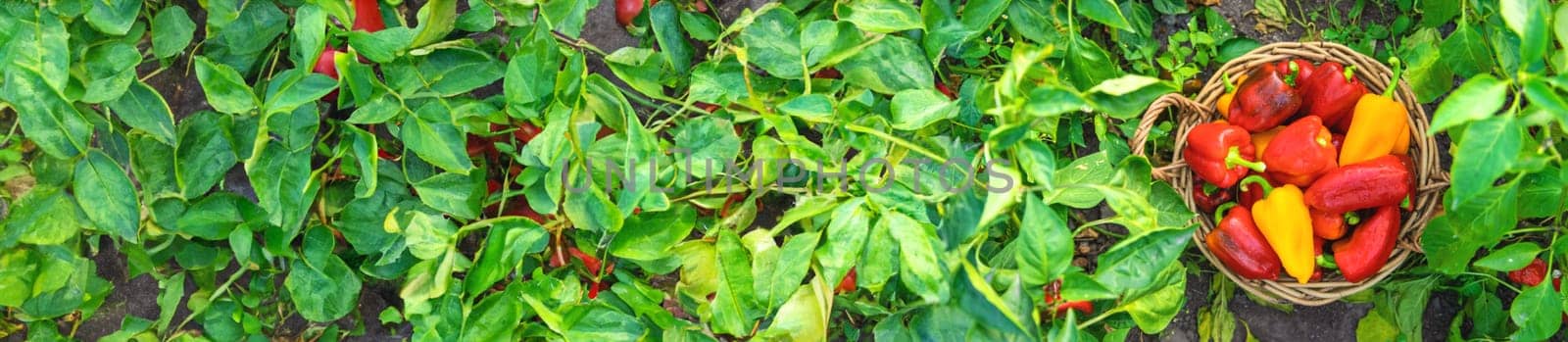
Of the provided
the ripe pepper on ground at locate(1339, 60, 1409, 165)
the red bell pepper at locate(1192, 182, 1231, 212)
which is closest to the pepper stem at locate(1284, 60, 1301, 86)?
the ripe pepper on ground at locate(1339, 60, 1409, 165)

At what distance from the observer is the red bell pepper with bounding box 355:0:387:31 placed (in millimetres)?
1729

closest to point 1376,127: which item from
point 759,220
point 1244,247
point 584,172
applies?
point 1244,247

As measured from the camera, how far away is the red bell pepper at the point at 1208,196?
203 centimetres

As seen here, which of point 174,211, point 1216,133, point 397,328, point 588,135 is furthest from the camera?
point 397,328

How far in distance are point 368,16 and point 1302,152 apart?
1.54 metres

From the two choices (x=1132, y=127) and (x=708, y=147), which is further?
(x=1132, y=127)

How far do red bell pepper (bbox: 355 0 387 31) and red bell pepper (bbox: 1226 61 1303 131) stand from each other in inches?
56.7

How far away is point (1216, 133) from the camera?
192 centimetres

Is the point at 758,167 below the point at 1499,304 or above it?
above

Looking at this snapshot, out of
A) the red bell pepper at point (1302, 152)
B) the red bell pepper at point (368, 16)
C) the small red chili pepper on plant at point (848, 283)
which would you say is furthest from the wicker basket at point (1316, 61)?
the red bell pepper at point (368, 16)

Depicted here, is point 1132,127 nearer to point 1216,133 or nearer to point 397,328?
point 1216,133

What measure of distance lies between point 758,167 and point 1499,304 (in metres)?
1.43

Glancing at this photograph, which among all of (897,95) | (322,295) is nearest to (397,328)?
(322,295)

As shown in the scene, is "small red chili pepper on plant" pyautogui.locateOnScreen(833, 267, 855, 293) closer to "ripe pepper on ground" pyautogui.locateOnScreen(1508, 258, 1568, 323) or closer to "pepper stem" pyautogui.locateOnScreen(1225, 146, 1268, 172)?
"pepper stem" pyautogui.locateOnScreen(1225, 146, 1268, 172)
